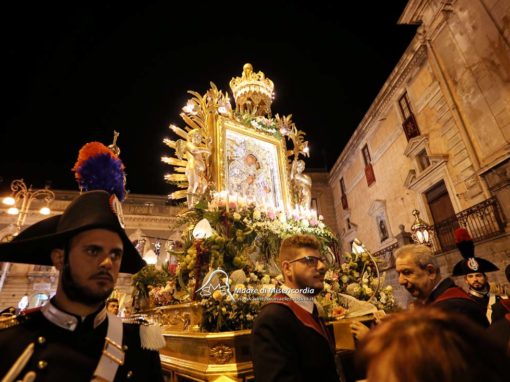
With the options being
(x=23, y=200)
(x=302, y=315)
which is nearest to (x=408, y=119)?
(x=302, y=315)

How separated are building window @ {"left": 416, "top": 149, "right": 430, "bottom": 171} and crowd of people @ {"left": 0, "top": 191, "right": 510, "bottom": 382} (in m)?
13.1

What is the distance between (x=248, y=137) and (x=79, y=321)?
20.0 feet

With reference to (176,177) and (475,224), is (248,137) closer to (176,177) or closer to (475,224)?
(176,177)

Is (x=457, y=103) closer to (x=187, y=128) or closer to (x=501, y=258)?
(x=501, y=258)

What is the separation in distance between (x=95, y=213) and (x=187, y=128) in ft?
18.9

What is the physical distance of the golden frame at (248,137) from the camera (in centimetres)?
→ 608

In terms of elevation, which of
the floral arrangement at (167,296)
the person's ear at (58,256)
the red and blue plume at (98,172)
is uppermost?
the red and blue plume at (98,172)

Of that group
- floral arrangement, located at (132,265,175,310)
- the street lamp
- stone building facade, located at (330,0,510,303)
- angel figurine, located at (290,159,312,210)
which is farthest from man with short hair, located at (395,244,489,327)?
the street lamp

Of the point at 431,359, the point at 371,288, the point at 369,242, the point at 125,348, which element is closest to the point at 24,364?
the point at 125,348

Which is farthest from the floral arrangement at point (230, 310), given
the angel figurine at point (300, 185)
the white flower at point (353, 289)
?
the angel figurine at point (300, 185)

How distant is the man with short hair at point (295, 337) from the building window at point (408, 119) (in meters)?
14.3

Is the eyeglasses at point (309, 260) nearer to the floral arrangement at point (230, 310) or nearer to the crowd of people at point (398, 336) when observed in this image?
the crowd of people at point (398, 336)

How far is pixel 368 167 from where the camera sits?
1830 cm

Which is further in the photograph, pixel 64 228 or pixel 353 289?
pixel 353 289
